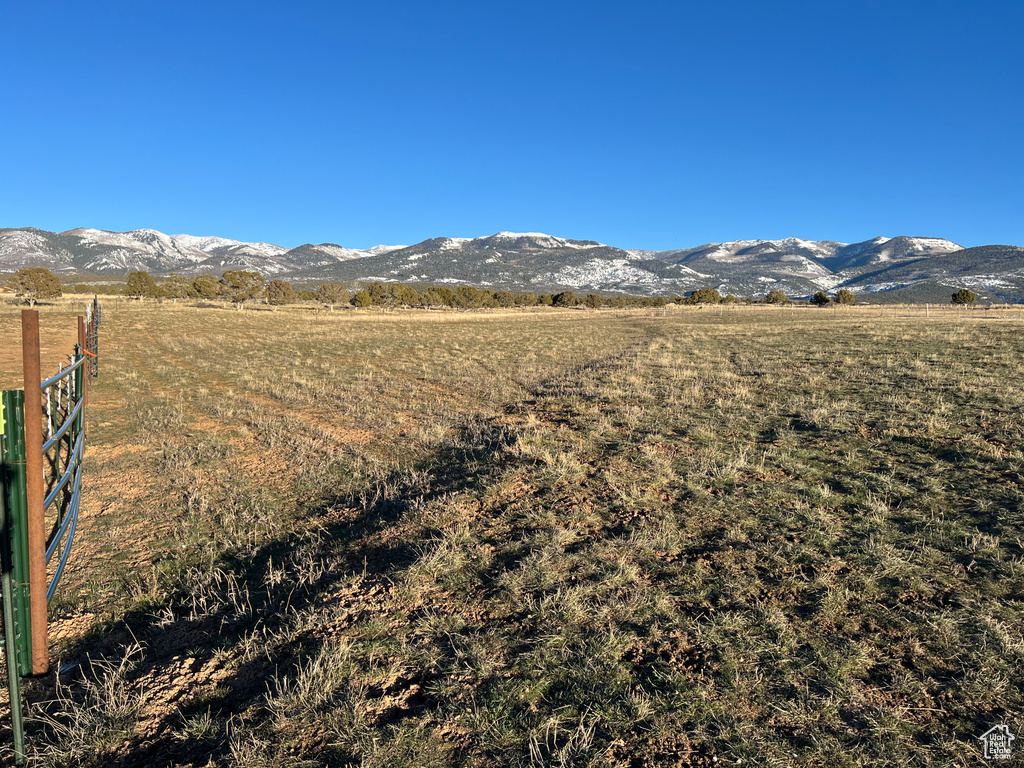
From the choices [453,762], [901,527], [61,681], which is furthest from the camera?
[901,527]

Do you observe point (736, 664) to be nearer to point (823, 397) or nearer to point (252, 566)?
point (252, 566)

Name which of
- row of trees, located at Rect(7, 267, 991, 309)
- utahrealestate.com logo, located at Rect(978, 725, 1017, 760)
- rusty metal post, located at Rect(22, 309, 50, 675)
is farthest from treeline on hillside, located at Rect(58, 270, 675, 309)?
utahrealestate.com logo, located at Rect(978, 725, 1017, 760)

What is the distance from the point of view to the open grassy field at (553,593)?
326 centimetres

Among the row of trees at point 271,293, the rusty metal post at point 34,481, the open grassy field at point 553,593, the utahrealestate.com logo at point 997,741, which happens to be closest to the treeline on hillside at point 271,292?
the row of trees at point 271,293

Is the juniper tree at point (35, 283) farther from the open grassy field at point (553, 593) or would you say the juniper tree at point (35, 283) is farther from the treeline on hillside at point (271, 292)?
the open grassy field at point (553, 593)

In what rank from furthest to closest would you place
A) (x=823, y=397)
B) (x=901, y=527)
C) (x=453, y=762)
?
(x=823, y=397)
(x=901, y=527)
(x=453, y=762)

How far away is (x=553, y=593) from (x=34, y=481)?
13.0 feet

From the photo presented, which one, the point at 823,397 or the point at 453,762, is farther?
the point at 823,397

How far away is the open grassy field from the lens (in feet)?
10.7

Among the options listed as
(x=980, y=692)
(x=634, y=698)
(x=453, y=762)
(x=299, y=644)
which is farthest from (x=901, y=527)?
(x=299, y=644)

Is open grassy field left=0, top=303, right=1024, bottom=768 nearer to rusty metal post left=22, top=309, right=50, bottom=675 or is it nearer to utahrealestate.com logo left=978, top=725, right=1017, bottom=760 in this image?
utahrealestate.com logo left=978, top=725, right=1017, bottom=760

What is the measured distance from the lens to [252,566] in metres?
5.88

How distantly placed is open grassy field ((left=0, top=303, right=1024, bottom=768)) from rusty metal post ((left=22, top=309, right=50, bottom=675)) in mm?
689

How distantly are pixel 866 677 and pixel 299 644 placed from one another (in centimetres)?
434
